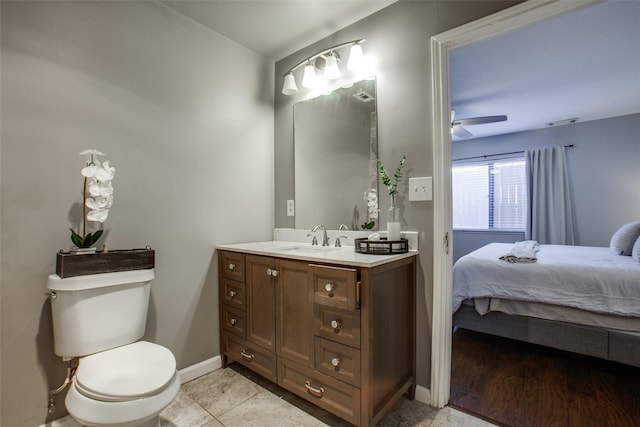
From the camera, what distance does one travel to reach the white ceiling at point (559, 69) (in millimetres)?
2072

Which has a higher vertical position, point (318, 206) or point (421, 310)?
point (318, 206)

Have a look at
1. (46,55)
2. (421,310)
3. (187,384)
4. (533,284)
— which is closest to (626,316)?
(533,284)

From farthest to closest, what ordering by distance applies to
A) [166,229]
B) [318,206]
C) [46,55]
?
1. [318,206]
2. [166,229]
3. [46,55]

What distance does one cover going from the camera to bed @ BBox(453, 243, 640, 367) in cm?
196

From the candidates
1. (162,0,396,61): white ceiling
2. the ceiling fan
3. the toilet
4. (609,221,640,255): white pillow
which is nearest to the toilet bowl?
the toilet

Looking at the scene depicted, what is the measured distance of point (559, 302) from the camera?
2139 millimetres

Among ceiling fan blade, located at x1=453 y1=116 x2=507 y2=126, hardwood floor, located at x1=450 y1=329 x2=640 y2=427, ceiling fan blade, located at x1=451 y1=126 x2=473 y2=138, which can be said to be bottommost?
hardwood floor, located at x1=450 y1=329 x2=640 y2=427

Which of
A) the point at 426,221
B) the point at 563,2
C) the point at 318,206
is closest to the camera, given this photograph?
the point at 563,2

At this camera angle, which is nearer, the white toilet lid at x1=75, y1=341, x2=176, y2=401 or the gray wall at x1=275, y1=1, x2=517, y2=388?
the white toilet lid at x1=75, y1=341, x2=176, y2=401

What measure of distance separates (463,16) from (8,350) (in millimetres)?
2728

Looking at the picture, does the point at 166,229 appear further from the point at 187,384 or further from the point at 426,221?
the point at 426,221

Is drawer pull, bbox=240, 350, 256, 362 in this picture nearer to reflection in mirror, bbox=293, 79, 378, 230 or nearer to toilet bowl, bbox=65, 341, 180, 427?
toilet bowl, bbox=65, 341, 180, 427

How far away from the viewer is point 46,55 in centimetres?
138

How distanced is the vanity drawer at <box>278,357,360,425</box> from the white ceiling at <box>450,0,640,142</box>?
241cm
